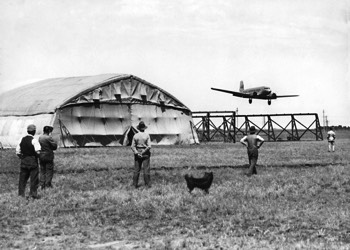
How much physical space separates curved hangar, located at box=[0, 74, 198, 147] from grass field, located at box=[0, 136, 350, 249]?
2175cm

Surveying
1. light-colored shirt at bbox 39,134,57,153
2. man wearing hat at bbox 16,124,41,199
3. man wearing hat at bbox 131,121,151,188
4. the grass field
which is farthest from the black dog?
light-colored shirt at bbox 39,134,57,153

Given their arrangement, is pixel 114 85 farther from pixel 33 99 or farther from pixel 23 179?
pixel 23 179

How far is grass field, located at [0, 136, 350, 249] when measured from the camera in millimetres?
8398

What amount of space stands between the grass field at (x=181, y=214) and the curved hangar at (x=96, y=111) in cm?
2175

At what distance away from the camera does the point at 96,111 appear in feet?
133

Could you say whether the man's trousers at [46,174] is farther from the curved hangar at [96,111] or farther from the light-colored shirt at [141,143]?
the curved hangar at [96,111]

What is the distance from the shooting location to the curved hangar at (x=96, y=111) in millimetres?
38278

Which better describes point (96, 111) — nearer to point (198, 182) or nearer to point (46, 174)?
point (46, 174)

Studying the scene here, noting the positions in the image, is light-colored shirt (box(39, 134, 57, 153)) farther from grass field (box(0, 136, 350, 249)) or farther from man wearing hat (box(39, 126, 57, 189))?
grass field (box(0, 136, 350, 249))

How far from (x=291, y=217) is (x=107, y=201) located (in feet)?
15.0

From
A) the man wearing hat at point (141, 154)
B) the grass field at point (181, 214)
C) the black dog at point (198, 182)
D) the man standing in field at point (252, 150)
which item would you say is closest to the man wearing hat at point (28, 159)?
the grass field at point (181, 214)

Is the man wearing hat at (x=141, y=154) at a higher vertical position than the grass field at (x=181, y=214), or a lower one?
higher

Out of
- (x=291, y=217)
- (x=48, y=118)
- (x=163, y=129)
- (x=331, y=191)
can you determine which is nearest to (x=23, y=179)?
(x=291, y=217)

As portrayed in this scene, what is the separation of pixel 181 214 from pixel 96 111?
3064 cm
